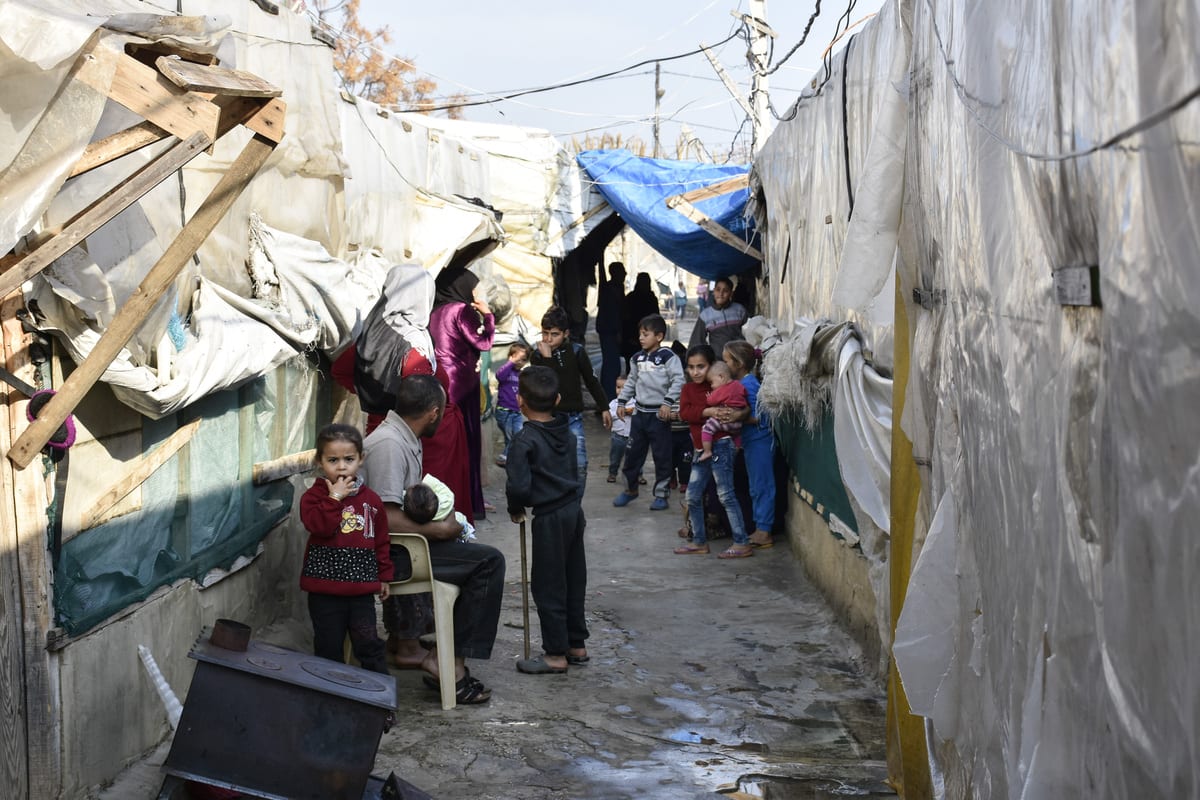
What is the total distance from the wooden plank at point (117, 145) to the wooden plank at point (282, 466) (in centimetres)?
246

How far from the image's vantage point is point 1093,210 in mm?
2002

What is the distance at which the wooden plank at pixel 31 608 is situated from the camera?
355cm

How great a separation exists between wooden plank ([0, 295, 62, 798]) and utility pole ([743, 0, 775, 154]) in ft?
47.4

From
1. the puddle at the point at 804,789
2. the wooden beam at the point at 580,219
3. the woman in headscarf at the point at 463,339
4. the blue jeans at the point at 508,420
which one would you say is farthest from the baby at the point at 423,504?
the wooden beam at the point at 580,219

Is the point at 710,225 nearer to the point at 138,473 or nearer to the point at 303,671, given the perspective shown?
the point at 138,473

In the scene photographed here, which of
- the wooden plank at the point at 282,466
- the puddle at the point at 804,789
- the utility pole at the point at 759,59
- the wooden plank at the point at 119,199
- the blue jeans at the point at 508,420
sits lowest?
the puddle at the point at 804,789

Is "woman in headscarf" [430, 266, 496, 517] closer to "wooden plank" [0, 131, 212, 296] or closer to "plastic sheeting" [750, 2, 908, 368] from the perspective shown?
"plastic sheeting" [750, 2, 908, 368]

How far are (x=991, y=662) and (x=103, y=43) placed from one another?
8.84ft

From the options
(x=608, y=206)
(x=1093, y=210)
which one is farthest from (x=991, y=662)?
(x=608, y=206)

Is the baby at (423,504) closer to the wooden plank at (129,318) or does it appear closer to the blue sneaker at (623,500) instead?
the wooden plank at (129,318)

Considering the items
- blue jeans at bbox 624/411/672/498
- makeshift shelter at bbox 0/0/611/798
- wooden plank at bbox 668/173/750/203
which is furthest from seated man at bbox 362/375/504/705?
wooden plank at bbox 668/173/750/203

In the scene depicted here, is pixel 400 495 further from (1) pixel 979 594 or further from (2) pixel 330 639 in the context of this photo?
(1) pixel 979 594

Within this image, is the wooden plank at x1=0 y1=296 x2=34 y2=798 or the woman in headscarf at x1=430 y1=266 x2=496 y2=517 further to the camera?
the woman in headscarf at x1=430 y1=266 x2=496 y2=517

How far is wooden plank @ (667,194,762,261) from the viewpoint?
12.7 meters
